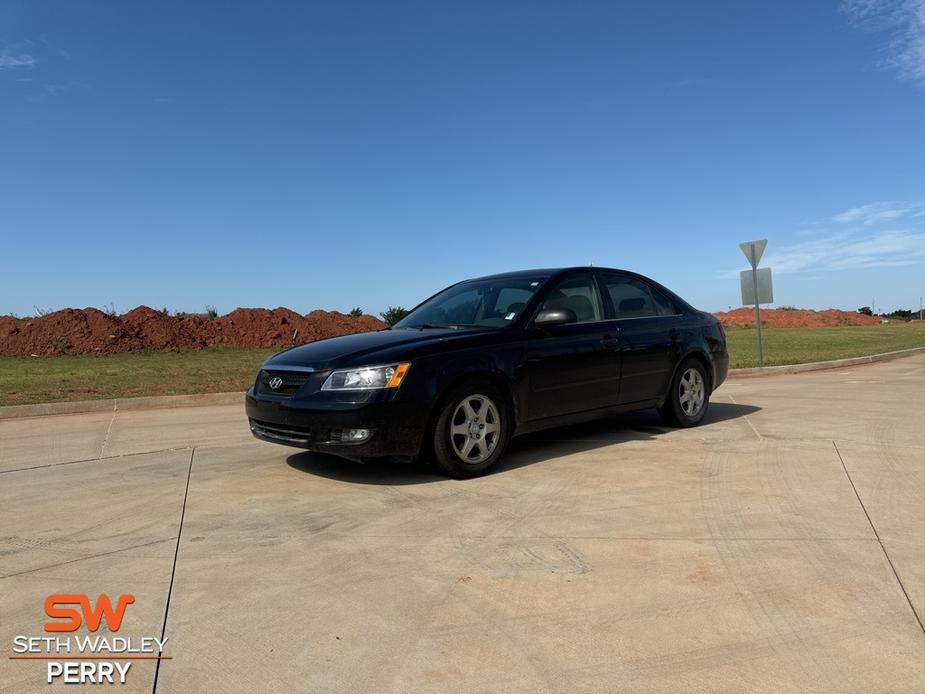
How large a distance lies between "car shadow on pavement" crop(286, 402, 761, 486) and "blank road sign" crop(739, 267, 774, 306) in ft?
28.8

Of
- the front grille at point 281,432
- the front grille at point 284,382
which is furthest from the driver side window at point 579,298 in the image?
the front grille at point 281,432

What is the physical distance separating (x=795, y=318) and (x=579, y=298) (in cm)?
6553

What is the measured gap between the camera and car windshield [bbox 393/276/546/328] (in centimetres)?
623

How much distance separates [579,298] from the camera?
21.8 ft

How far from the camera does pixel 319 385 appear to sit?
17.4 feet

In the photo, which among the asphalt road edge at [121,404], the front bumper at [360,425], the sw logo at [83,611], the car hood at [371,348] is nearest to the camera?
the sw logo at [83,611]

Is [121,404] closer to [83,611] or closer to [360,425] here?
[360,425]

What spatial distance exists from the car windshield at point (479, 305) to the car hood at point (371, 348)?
300 millimetres

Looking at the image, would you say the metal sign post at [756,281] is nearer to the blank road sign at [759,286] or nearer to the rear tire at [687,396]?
the blank road sign at [759,286]

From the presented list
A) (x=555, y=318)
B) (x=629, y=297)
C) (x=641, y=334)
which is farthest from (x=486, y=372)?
(x=629, y=297)

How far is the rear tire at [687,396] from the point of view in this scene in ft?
24.5

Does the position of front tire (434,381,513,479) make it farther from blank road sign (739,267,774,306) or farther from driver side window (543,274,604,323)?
blank road sign (739,267,774,306)

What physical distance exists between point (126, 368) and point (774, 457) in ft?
54.1

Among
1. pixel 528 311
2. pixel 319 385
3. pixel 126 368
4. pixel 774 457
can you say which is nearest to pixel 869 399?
pixel 774 457
